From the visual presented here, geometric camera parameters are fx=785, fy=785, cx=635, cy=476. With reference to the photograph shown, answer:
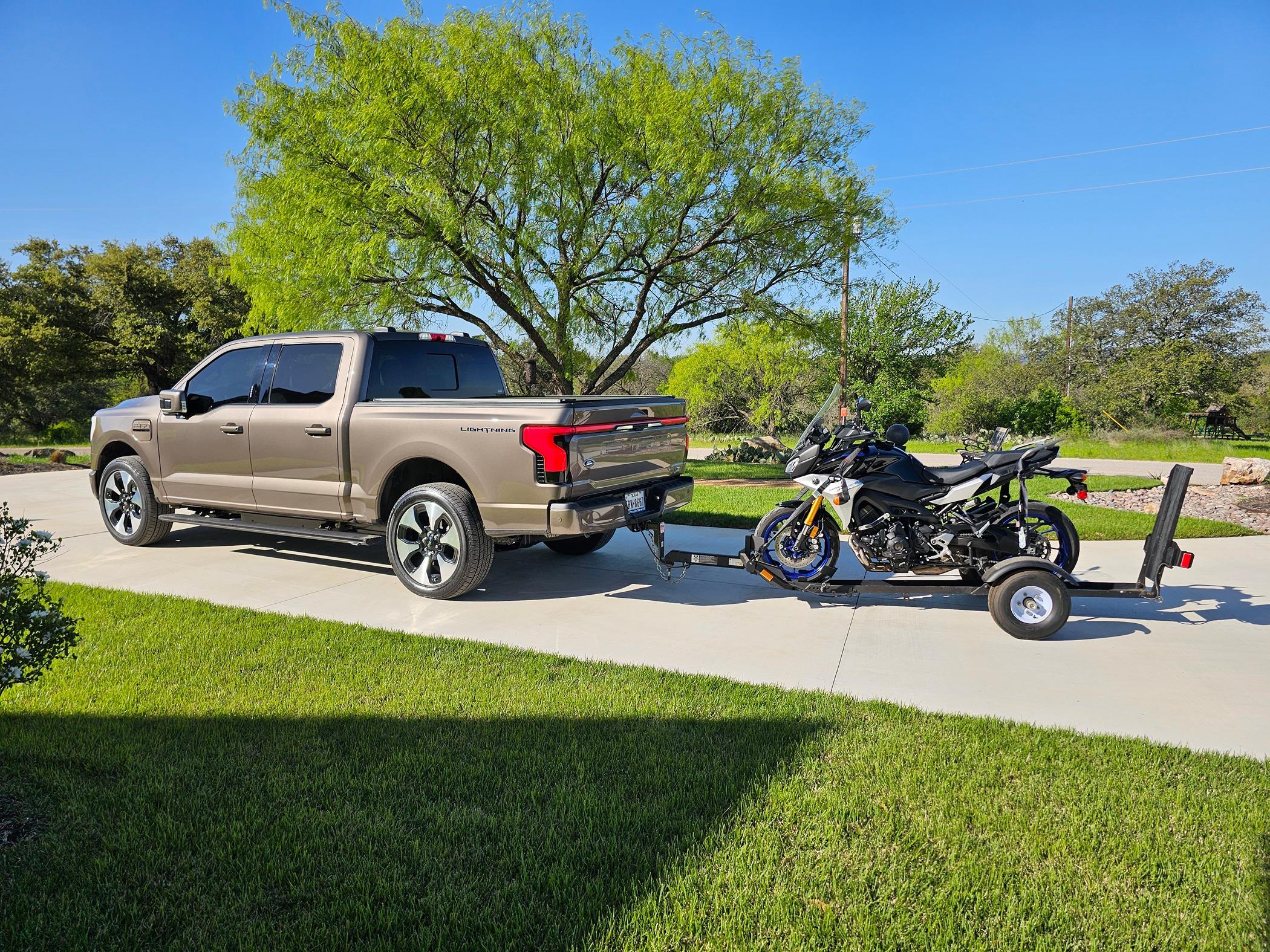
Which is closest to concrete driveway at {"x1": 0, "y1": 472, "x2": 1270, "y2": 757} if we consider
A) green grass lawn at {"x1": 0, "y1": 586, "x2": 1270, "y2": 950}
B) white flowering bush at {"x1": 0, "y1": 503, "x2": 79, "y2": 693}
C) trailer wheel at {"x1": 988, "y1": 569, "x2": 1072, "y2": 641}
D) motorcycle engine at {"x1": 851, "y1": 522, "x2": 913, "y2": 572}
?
trailer wheel at {"x1": 988, "y1": 569, "x2": 1072, "y2": 641}

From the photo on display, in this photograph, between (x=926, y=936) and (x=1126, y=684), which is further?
(x=1126, y=684)

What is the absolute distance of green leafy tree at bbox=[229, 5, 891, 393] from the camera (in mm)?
11594

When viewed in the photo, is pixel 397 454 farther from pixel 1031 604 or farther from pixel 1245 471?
pixel 1245 471

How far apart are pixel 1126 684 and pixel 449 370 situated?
5.55m

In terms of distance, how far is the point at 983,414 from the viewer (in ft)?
94.5

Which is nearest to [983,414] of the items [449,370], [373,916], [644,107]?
[644,107]

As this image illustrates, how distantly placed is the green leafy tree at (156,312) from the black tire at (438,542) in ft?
92.6

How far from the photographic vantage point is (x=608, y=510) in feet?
18.4

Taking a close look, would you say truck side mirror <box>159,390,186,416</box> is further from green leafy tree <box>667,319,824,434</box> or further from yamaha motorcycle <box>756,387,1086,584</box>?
green leafy tree <box>667,319,824,434</box>

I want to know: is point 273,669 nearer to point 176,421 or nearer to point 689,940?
point 689,940

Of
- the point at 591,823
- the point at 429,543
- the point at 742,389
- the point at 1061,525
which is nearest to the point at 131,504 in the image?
the point at 429,543

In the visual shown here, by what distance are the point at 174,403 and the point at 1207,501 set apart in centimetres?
1309

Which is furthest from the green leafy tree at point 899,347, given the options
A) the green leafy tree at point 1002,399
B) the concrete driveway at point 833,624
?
the concrete driveway at point 833,624

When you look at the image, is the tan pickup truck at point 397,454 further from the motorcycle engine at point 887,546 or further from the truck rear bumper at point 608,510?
the motorcycle engine at point 887,546
